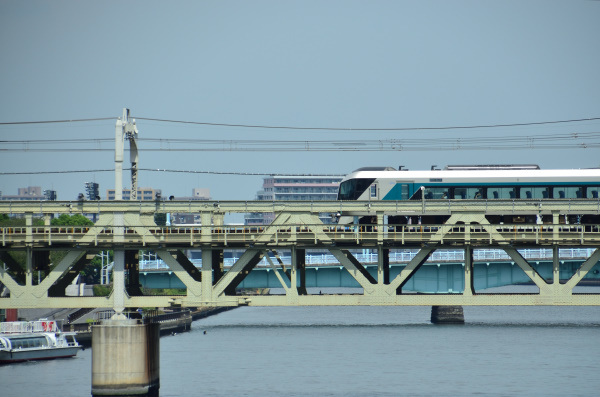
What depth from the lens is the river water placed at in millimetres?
61688

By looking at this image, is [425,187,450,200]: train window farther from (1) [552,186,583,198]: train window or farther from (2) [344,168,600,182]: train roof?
(1) [552,186,583,198]: train window

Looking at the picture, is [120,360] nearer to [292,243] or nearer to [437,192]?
[292,243]

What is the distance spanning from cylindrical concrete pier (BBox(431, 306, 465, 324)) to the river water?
1.65 metres

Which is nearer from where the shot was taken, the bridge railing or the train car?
the bridge railing

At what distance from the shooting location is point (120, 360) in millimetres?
49656

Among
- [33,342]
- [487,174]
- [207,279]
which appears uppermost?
[487,174]

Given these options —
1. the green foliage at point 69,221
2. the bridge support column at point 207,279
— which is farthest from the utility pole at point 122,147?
the green foliage at point 69,221

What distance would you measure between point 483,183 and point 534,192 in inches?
168

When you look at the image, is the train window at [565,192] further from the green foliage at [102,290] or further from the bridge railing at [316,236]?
the green foliage at [102,290]

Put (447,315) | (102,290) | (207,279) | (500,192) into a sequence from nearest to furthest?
(207,279) < (500,192) < (447,315) < (102,290)

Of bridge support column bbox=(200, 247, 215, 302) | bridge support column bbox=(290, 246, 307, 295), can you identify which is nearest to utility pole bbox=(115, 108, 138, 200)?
bridge support column bbox=(200, 247, 215, 302)

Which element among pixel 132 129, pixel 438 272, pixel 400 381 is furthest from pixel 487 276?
pixel 132 129

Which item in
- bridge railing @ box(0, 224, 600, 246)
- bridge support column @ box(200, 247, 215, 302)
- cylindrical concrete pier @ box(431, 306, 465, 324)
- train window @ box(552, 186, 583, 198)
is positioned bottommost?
cylindrical concrete pier @ box(431, 306, 465, 324)

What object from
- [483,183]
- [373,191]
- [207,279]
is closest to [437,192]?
[483,183]
